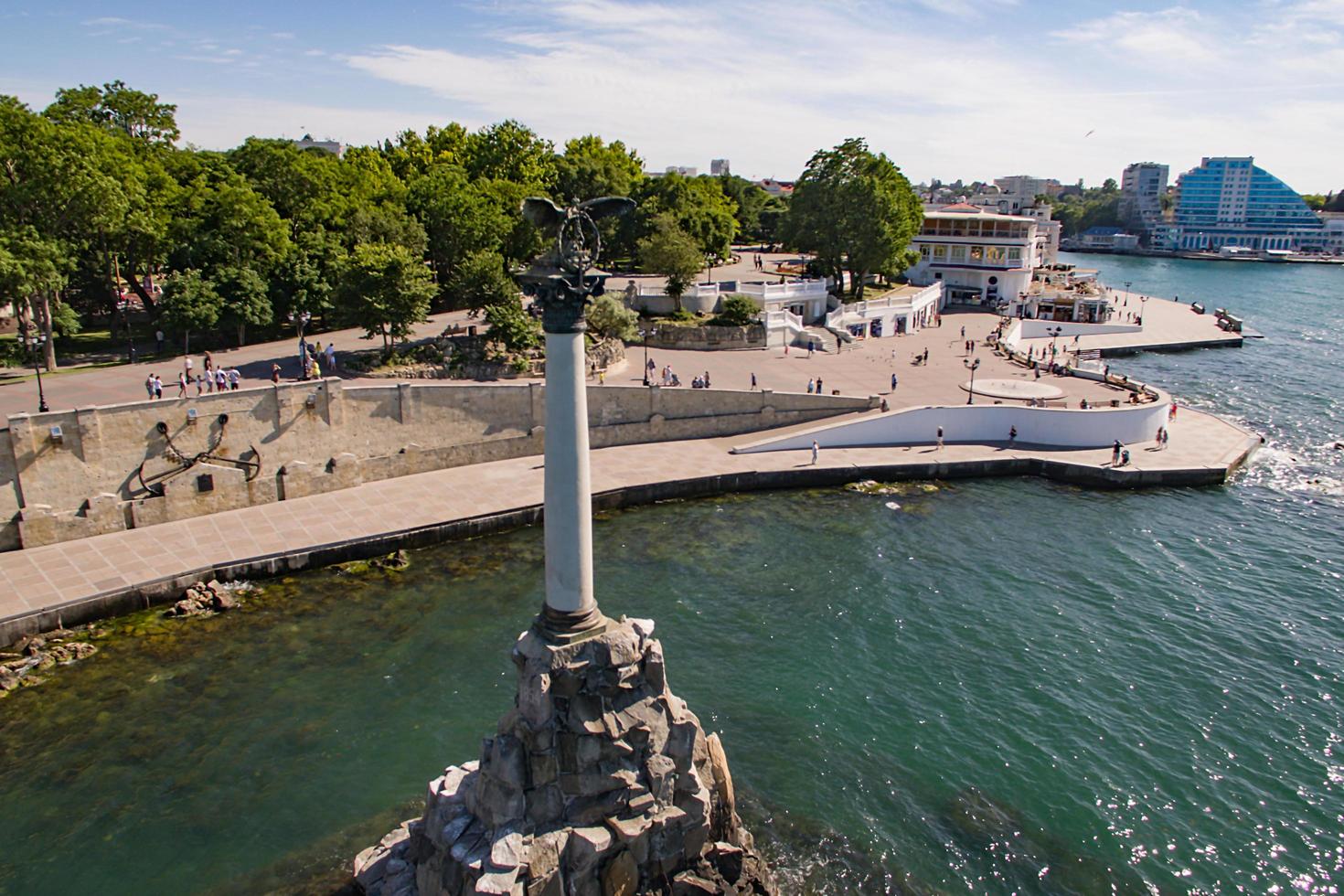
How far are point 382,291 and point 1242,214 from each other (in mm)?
213588

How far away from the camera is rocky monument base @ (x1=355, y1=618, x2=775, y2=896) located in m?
12.9

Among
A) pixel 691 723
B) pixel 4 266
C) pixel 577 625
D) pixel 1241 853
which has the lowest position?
pixel 1241 853

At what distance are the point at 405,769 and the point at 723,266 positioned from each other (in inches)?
2590

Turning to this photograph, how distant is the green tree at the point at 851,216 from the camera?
61.8 metres

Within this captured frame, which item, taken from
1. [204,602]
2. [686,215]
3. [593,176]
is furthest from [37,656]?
[593,176]

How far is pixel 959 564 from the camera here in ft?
90.8

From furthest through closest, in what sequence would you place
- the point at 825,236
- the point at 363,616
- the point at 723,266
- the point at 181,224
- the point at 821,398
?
1. the point at 723,266
2. the point at 825,236
3. the point at 181,224
4. the point at 821,398
5. the point at 363,616

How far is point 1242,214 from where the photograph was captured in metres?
194

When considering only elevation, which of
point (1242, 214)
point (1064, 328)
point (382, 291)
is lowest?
point (1064, 328)

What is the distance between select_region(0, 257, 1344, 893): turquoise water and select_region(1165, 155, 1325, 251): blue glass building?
193 meters

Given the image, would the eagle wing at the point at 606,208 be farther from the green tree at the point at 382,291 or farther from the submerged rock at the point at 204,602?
the green tree at the point at 382,291

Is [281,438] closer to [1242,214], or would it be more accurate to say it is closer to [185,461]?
[185,461]

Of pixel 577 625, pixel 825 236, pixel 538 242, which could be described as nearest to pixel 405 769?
pixel 577 625

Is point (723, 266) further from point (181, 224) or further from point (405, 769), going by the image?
point (405, 769)
